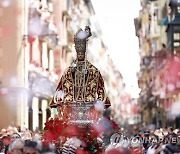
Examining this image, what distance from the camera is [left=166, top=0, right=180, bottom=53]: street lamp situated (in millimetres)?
44528

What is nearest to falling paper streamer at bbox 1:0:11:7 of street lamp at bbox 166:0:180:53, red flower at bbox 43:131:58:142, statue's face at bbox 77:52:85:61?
street lamp at bbox 166:0:180:53

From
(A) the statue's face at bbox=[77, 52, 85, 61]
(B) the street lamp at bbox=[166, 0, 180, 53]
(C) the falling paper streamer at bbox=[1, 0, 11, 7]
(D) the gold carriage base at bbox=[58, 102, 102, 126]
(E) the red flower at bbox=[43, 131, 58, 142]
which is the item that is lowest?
→ (E) the red flower at bbox=[43, 131, 58, 142]

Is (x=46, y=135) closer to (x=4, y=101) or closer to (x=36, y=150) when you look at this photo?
(x=36, y=150)

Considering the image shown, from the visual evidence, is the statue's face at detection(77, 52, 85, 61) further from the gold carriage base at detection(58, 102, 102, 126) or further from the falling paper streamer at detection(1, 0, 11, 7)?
the falling paper streamer at detection(1, 0, 11, 7)

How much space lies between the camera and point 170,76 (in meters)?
43.8

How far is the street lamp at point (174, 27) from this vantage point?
146 ft

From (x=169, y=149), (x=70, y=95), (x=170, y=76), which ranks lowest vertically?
(x=169, y=149)

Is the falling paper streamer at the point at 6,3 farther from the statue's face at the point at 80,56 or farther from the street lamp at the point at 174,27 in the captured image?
the statue's face at the point at 80,56

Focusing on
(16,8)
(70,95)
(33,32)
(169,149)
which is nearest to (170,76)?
(33,32)

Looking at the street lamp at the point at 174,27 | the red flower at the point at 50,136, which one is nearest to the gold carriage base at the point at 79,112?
the red flower at the point at 50,136

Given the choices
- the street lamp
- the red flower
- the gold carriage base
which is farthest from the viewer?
the street lamp

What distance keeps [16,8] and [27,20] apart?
1.53 metres

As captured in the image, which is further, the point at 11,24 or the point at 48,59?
the point at 48,59

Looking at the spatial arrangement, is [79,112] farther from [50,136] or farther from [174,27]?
[174,27]
